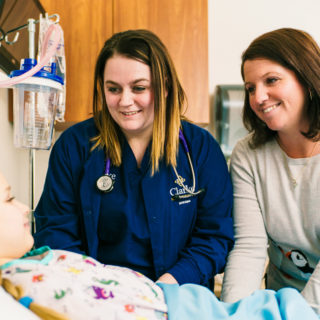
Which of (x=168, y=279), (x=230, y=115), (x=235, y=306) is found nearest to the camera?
(x=235, y=306)

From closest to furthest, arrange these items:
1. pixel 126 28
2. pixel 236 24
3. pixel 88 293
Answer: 1. pixel 88 293
2. pixel 126 28
3. pixel 236 24

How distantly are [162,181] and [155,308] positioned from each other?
516mm

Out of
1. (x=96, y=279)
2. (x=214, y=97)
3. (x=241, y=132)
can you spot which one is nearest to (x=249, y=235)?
(x=96, y=279)

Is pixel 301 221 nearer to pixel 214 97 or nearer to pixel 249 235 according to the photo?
pixel 249 235

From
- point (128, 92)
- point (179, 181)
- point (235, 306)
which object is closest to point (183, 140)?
point (179, 181)

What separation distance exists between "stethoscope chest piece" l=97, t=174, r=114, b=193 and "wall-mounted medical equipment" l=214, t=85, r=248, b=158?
140 centimetres

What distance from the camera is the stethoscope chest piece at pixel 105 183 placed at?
1.16 metres

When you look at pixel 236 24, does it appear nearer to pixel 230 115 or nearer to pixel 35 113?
pixel 230 115

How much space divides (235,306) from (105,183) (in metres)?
0.56

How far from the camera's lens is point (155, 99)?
1.19 metres

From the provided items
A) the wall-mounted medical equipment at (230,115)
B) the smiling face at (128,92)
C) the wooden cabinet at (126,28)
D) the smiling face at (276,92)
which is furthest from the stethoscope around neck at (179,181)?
the wall-mounted medical equipment at (230,115)

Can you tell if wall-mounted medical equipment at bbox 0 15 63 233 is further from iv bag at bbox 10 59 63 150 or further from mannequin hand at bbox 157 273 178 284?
mannequin hand at bbox 157 273 178 284

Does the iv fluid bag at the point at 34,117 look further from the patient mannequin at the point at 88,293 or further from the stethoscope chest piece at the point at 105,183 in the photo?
the patient mannequin at the point at 88,293

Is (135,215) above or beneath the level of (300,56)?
beneath
